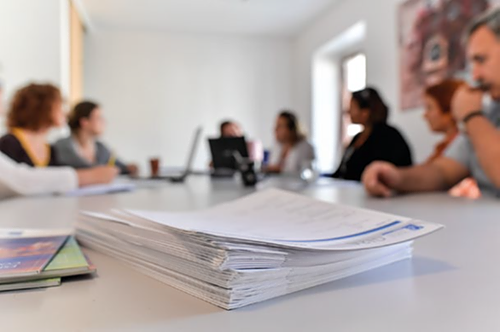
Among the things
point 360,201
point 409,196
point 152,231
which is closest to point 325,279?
point 152,231

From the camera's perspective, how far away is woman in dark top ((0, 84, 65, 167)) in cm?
206

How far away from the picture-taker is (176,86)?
5.46m

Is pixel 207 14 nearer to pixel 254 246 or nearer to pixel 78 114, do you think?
pixel 78 114

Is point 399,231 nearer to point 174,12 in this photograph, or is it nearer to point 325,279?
point 325,279

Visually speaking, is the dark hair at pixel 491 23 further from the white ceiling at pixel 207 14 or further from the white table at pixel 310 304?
the white ceiling at pixel 207 14

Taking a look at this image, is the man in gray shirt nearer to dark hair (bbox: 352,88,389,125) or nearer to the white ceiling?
dark hair (bbox: 352,88,389,125)

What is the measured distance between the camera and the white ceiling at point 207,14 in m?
4.45

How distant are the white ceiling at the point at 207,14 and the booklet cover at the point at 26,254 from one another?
4.24 metres

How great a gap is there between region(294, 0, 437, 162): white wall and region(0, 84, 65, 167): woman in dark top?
2556 mm

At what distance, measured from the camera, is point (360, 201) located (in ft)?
3.19

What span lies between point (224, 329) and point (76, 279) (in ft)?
0.54

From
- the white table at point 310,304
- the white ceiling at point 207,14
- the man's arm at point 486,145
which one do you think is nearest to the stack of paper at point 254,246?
the white table at point 310,304

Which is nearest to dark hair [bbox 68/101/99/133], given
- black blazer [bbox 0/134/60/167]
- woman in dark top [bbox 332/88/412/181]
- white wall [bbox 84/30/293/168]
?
black blazer [bbox 0/134/60/167]

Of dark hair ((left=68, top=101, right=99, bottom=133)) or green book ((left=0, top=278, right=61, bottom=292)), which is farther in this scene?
dark hair ((left=68, top=101, right=99, bottom=133))
